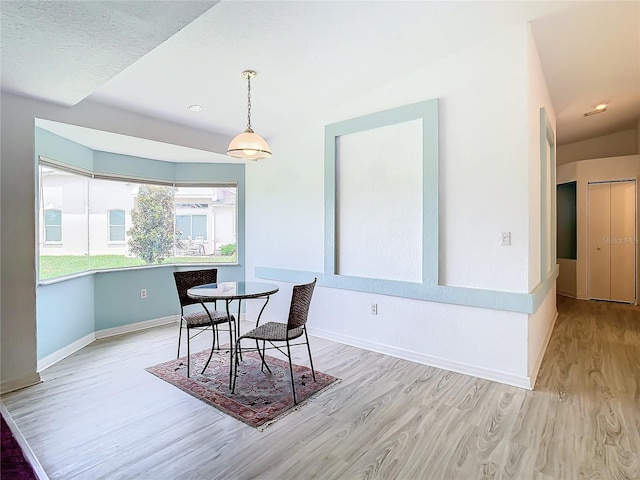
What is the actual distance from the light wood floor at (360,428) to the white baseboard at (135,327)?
3.07ft

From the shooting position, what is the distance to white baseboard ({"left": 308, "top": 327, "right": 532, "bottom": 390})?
2.86m

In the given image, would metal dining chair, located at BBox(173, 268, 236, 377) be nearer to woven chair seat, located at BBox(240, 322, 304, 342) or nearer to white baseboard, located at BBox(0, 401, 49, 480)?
Answer: woven chair seat, located at BBox(240, 322, 304, 342)

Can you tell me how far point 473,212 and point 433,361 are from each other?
4.75 feet

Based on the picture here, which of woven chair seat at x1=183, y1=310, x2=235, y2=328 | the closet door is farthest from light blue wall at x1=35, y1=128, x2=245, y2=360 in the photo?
the closet door

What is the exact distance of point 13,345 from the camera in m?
2.83

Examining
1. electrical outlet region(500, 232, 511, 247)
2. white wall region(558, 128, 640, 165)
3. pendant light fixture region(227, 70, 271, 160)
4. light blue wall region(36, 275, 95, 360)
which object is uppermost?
white wall region(558, 128, 640, 165)

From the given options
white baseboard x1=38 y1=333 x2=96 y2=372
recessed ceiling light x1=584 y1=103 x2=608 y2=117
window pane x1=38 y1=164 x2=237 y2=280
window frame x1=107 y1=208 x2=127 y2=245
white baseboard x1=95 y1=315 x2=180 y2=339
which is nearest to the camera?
white baseboard x1=38 y1=333 x2=96 y2=372

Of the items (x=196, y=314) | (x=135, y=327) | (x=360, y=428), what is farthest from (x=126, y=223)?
(x=360, y=428)

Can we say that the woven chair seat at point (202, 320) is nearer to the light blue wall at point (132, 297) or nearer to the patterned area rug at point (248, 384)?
the patterned area rug at point (248, 384)

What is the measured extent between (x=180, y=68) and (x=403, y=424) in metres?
3.24

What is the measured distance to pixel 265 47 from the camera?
107 inches

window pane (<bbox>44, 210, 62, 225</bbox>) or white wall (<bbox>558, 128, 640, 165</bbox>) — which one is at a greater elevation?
white wall (<bbox>558, 128, 640, 165</bbox>)

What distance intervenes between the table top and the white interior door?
6.29 meters

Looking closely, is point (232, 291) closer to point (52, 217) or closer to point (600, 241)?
point (52, 217)
